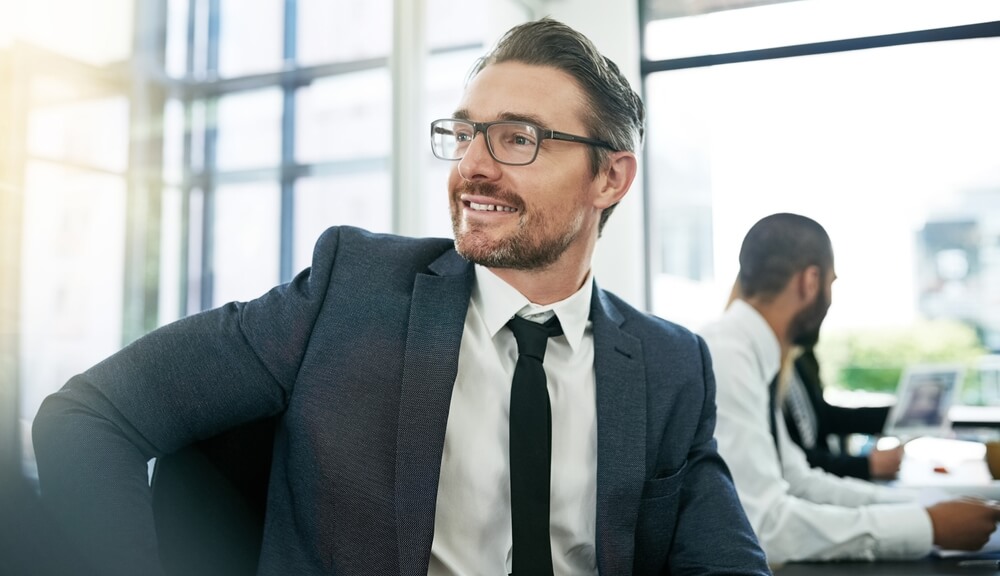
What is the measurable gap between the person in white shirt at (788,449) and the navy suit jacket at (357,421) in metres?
0.32

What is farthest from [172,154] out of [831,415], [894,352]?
[894,352]

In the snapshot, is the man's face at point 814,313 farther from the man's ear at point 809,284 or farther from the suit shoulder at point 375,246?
the suit shoulder at point 375,246

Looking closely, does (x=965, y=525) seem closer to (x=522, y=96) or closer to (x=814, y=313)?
(x=814, y=313)

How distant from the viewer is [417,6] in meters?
3.43

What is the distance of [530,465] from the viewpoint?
132cm

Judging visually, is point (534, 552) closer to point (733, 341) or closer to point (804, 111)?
point (733, 341)

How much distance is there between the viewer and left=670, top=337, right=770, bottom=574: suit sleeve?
4.34ft

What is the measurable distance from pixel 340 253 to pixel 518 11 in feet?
10.5

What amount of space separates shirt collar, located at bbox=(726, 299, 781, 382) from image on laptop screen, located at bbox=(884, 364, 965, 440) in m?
1.49

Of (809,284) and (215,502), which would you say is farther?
(809,284)

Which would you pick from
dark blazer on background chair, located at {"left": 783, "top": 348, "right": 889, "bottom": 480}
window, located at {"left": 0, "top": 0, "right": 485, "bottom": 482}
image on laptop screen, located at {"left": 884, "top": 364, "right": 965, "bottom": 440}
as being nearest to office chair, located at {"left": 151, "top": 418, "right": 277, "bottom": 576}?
window, located at {"left": 0, "top": 0, "right": 485, "bottom": 482}

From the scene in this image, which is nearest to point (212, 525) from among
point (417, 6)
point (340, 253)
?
point (340, 253)

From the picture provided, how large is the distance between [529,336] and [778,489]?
0.70m

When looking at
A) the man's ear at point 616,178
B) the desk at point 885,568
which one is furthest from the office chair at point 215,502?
the desk at point 885,568
